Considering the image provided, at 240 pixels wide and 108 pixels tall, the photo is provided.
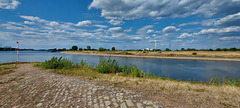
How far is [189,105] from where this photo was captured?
11.9 feet

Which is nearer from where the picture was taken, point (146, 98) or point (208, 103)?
point (208, 103)

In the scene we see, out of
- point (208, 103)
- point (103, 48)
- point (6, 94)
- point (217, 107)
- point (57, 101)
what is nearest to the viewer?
point (217, 107)

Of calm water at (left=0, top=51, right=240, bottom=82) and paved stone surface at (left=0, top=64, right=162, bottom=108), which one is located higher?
paved stone surface at (left=0, top=64, right=162, bottom=108)

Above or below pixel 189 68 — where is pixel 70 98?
above

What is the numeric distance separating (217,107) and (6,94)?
797 cm

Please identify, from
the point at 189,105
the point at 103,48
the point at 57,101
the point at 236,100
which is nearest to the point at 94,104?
the point at 57,101

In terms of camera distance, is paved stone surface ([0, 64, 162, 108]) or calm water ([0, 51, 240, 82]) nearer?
paved stone surface ([0, 64, 162, 108])

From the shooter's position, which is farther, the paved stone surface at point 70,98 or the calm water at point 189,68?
the calm water at point 189,68

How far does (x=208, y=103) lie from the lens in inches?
149

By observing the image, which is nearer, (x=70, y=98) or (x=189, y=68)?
(x=70, y=98)

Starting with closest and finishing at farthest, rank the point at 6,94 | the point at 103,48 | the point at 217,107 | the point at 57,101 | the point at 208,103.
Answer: the point at 217,107, the point at 208,103, the point at 57,101, the point at 6,94, the point at 103,48

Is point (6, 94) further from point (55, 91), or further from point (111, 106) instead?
point (111, 106)

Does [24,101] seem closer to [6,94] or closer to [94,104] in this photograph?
[6,94]

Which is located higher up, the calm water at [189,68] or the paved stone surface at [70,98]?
the paved stone surface at [70,98]
